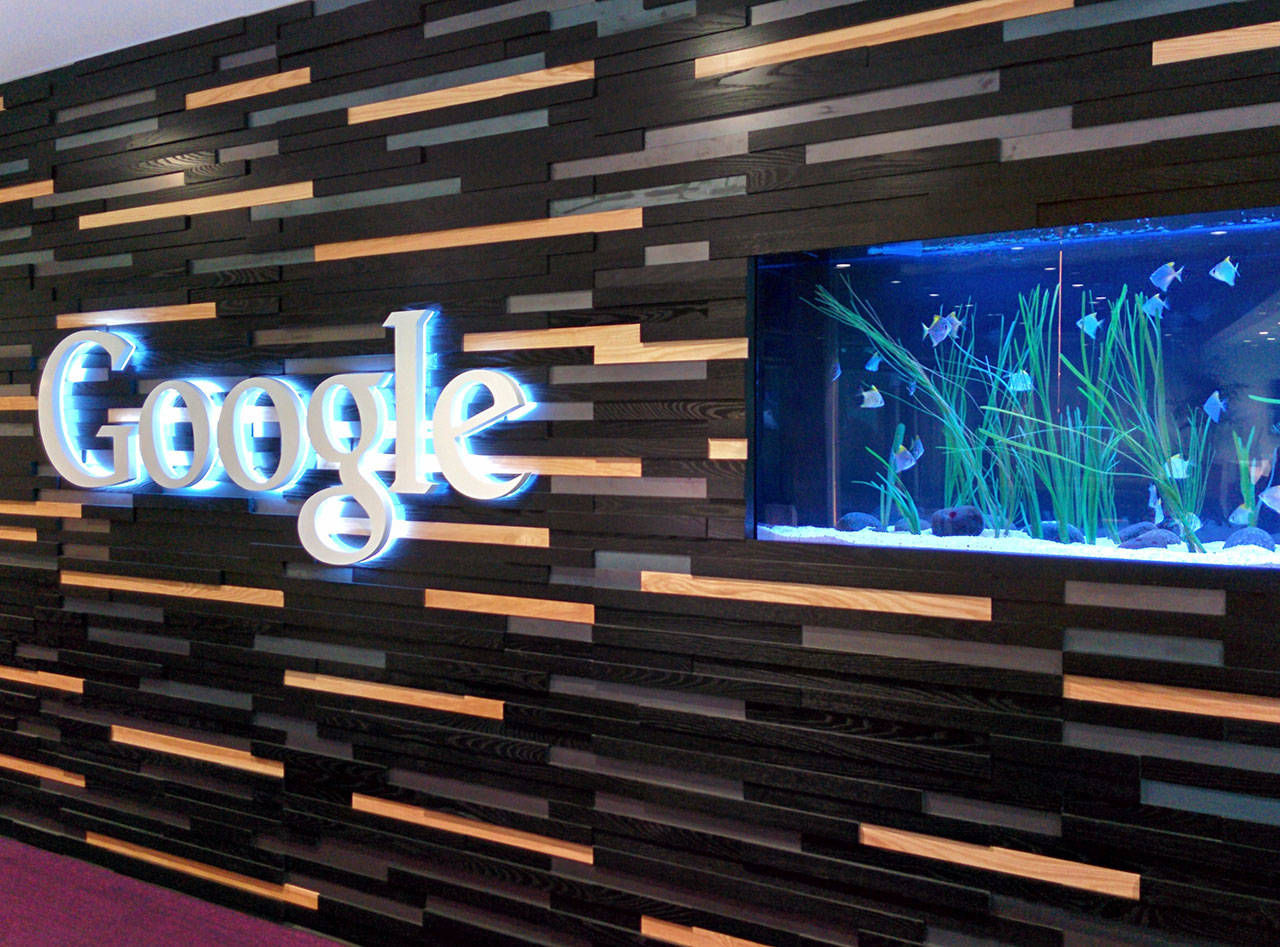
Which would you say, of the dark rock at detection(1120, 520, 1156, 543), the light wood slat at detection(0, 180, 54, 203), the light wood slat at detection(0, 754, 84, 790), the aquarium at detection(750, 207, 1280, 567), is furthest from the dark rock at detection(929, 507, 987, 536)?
the light wood slat at detection(0, 180, 54, 203)

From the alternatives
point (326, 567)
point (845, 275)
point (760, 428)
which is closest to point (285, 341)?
point (326, 567)

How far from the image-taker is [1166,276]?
1.97 m

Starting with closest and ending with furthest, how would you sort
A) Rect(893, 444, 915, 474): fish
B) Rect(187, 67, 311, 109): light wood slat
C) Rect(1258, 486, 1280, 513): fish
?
Rect(1258, 486, 1280, 513): fish → Rect(893, 444, 915, 474): fish → Rect(187, 67, 311, 109): light wood slat

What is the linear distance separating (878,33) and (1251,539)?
1368mm

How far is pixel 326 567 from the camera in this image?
10.0 feet

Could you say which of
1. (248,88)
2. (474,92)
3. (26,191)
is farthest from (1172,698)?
(26,191)

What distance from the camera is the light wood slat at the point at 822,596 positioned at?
217cm

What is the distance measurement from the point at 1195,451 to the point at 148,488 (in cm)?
323

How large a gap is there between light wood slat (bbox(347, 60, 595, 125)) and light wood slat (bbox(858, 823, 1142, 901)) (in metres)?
2.09

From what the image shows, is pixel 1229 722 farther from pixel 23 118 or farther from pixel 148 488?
pixel 23 118

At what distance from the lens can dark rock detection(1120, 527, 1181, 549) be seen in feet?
6.48

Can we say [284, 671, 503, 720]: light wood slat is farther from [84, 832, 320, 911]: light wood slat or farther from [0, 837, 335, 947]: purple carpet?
[0, 837, 335, 947]: purple carpet

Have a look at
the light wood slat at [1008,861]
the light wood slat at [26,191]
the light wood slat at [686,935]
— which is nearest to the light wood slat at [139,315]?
the light wood slat at [26,191]

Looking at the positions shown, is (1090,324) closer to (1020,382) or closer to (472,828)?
(1020,382)
